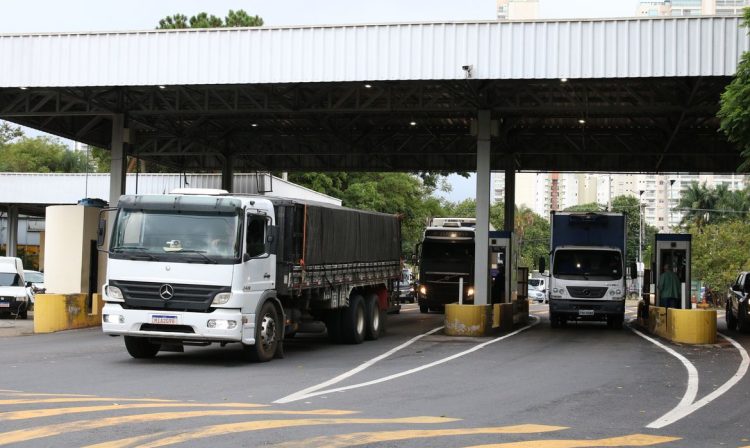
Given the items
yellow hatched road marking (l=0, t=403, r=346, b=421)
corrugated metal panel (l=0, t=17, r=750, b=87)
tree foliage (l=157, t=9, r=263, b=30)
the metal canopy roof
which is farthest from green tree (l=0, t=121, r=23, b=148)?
yellow hatched road marking (l=0, t=403, r=346, b=421)

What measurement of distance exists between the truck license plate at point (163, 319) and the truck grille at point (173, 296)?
0.14 m

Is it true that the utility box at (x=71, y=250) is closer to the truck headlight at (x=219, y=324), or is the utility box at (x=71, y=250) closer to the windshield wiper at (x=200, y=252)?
the windshield wiper at (x=200, y=252)

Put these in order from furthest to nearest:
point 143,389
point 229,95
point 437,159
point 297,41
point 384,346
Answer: point 437,159 < point 229,95 < point 297,41 < point 384,346 < point 143,389

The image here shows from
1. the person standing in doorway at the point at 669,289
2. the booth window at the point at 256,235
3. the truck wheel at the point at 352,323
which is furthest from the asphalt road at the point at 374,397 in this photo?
the person standing in doorway at the point at 669,289

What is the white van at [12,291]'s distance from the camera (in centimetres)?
3005

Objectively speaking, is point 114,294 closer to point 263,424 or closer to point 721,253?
point 263,424

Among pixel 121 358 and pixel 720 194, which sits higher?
pixel 720 194

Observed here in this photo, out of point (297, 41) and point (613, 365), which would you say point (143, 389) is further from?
point (297, 41)

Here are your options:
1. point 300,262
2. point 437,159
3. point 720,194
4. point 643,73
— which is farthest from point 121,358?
point 720,194

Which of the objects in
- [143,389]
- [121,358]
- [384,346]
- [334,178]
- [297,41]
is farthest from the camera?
[334,178]

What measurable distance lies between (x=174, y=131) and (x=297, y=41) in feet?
40.2

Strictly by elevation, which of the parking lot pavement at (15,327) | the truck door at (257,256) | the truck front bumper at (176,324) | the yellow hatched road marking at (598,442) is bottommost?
the parking lot pavement at (15,327)

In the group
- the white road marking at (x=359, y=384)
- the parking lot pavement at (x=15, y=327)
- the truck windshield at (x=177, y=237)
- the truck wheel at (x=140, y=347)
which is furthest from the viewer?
the parking lot pavement at (x=15, y=327)

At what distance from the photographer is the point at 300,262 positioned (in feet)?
57.2
